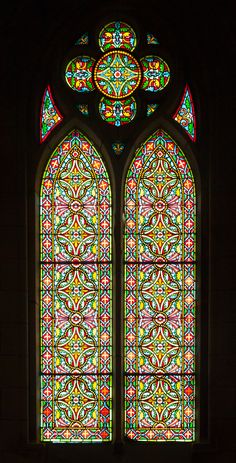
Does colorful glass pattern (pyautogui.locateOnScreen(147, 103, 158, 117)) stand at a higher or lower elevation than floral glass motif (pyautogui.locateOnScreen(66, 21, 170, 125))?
lower

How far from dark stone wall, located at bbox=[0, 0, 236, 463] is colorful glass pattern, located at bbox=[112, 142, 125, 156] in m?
0.79

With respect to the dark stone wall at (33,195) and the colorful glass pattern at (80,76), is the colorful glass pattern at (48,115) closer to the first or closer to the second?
the dark stone wall at (33,195)

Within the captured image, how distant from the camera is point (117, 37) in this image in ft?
28.1

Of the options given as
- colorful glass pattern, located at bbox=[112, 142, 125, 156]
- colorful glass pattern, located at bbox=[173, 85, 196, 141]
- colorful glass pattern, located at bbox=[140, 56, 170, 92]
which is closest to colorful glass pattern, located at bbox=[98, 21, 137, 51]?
colorful glass pattern, located at bbox=[140, 56, 170, 92]

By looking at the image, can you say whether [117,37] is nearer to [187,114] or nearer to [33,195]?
[187,114]

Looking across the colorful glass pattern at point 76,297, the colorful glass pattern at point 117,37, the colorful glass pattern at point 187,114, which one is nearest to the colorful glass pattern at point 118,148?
the colorful glass pattern at point 76,297

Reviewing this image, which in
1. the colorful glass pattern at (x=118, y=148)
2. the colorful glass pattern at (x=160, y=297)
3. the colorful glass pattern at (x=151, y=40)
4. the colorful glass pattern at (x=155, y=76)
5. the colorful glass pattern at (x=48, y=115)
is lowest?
the colorful glass pattern at (x=160, y=297)

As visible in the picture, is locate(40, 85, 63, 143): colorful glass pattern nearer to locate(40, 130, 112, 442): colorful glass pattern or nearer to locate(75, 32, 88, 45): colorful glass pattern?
locate(40, 130, 112, 442): colorful glass pattern

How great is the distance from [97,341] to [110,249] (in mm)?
951

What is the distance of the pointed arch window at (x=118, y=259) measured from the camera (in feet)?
26.7

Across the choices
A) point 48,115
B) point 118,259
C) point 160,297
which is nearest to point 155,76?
point 48,115

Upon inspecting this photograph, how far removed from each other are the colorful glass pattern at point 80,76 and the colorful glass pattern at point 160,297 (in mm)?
955

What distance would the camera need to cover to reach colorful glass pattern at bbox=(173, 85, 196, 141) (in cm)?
840

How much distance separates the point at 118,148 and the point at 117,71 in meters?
0.84
